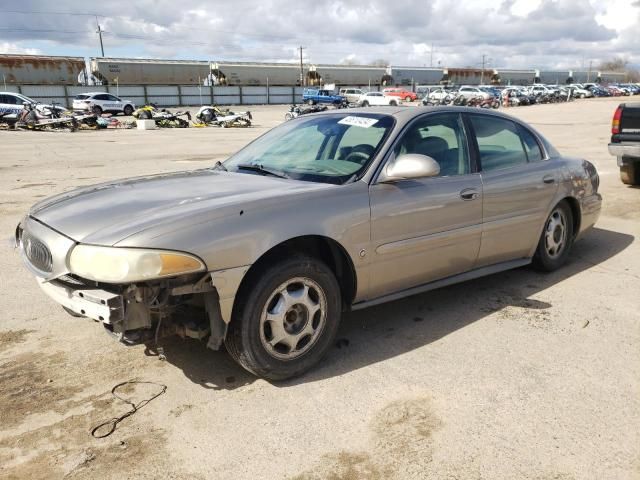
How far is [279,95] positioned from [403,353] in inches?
2455

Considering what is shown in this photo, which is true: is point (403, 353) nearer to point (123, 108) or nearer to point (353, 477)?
point (353, 477)

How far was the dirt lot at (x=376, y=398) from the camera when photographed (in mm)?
2488

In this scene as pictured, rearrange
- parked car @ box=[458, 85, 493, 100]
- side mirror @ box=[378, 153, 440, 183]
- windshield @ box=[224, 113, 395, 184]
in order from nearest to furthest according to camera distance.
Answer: side mirror @ box=[378, 153, 440, 183] < windshield @ box=[224, 113, 395, 184] < parked car @ box=[458, 85, 493, 100]

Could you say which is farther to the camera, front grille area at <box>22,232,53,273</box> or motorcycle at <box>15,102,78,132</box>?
motorcycle at <box>15,102,78,132</box>

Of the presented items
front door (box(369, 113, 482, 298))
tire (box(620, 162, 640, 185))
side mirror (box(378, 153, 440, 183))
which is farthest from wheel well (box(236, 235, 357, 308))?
tire (box(620, 162, 640, 185))

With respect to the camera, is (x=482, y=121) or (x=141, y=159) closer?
(x=482, y=121)

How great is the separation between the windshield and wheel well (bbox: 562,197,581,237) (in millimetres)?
2235

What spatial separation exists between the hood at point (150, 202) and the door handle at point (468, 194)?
1.15m

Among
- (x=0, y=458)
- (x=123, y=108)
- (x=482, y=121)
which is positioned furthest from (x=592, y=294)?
(x=123, y=108)

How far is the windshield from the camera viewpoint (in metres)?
3.61

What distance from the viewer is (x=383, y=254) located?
3.49 m

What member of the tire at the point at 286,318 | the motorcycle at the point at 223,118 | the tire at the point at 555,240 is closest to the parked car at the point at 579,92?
the motorcycle at the point at 223,118

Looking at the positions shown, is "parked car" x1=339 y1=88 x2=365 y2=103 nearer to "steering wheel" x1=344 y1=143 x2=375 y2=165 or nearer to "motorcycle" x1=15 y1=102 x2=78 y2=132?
"motorcycle" x1=15 y1=102 x2=78 y2=132

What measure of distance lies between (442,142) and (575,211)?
1944mm
